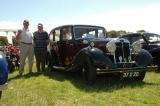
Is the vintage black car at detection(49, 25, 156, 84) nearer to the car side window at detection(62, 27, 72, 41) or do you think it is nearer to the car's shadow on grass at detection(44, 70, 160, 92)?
the car side window at detection(62, 27, 72, 41)

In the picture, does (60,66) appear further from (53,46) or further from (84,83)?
(84,83)

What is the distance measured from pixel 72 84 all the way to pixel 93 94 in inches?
60.9

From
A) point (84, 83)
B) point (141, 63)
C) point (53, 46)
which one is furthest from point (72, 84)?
point (53, 46)

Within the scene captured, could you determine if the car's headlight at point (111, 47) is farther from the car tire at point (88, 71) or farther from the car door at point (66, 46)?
the car door at point (66, 46)

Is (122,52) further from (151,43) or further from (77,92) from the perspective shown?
(151,43)

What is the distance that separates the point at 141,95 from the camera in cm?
717

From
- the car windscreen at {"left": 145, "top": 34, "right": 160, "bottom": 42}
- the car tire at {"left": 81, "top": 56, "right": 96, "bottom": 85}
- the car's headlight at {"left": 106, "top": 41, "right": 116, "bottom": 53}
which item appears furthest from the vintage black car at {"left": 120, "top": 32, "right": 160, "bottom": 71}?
the car tire at {"left": 81, "top": 56, "right": 96, "bottom": 85}

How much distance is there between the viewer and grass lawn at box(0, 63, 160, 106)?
659 centimetres

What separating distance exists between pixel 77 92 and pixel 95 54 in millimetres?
1179

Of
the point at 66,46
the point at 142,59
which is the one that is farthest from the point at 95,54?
the point at 66,46

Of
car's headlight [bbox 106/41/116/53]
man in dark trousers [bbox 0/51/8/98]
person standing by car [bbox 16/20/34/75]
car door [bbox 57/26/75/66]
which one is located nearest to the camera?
man in dark trousers [bbox 0/51/8/98]

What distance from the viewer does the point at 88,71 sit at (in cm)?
834

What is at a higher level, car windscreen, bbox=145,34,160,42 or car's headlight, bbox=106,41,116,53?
car windscreen, bbox=145,34,160,42

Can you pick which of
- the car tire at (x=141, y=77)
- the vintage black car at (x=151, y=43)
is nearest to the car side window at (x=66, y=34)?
the car tire at (x=141, y=77)
